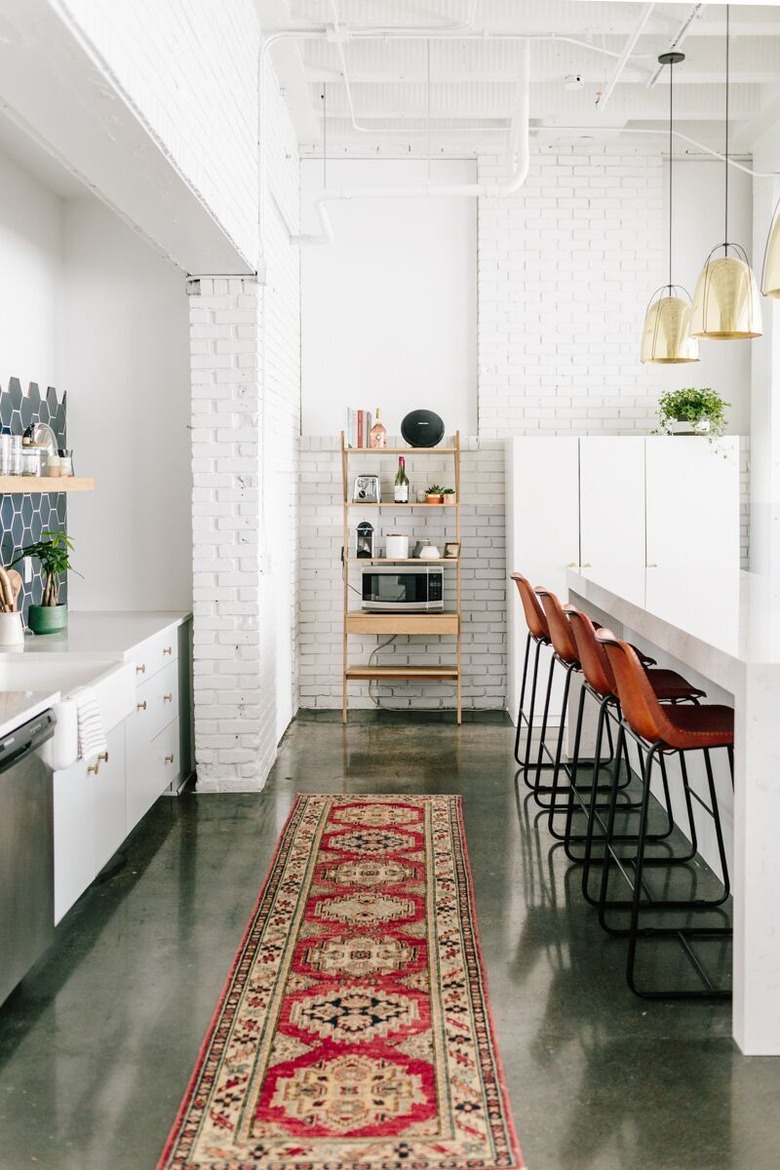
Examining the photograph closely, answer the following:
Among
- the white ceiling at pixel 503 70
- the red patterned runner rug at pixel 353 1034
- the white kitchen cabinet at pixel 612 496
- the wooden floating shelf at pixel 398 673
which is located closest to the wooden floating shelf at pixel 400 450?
the white kitchen cabinet at pixel 612 496

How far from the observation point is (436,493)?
7.32m

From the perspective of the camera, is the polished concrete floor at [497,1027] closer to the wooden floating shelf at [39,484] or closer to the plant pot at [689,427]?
the wooden floating shelf at [39,484]

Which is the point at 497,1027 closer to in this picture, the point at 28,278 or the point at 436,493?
the point at 28,278

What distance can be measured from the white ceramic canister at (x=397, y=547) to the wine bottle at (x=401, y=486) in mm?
252

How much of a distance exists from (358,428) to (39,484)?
321cm

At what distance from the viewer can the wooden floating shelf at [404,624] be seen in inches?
278

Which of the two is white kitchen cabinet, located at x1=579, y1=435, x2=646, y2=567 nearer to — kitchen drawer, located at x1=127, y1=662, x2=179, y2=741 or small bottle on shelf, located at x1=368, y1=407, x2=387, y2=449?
small bottle on shelf, located at x1=368, y1=407, x2=387, y2=449

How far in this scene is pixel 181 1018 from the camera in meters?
3.06

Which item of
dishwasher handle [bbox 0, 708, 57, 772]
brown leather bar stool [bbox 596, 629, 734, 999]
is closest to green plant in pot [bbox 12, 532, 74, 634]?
dishwasher handle [bbox 0, 708, 57, 772]

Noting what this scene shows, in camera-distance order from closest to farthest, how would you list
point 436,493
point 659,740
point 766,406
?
point 659,740 → point 766,406 → point 436,493

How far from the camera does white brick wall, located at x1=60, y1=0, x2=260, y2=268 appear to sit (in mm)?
2836

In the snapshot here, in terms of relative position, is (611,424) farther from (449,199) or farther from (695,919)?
(695,919)

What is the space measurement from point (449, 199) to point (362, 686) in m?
3.50

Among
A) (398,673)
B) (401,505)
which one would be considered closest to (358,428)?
(401,505)
